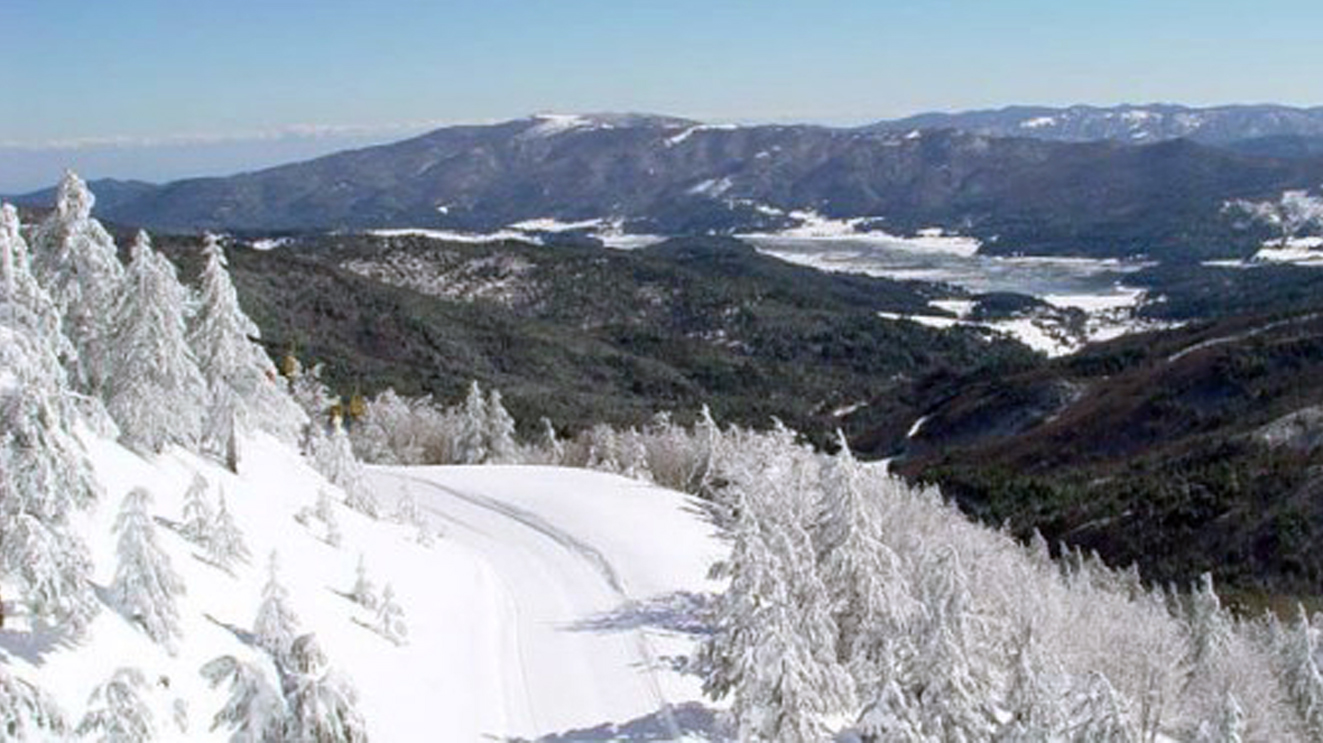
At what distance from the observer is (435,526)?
5488 cm

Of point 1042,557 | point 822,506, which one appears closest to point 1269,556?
point 1042,557

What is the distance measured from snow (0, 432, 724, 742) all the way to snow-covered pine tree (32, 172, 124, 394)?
3.06 metres

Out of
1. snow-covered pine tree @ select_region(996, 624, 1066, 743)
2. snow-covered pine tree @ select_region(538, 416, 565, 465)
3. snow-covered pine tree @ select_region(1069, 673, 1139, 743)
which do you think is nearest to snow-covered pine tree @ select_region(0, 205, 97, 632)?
snow-covered pine tree @ select_region(996, 624, 1066, 743)

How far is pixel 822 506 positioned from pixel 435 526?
24.7m

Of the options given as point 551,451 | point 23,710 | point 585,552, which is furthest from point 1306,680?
point 23,710

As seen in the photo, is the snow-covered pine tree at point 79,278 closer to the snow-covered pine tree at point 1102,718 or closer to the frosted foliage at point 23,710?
the frosted foliage at point 23,710

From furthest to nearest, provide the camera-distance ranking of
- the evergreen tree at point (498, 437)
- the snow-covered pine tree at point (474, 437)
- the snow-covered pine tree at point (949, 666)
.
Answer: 1. the snow-covered pine tree at point (474, 437)
2. the evergreen tree at point (498, 437)
3. the snow-covered pine tree at point (949, 666)

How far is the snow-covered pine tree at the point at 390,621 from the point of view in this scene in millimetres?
33156

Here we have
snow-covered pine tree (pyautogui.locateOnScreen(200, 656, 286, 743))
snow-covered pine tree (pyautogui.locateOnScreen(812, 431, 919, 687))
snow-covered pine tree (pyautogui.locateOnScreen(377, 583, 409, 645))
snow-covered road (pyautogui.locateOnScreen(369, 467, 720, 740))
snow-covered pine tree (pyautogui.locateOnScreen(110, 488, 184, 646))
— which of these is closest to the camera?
snow-covered pine tree (pyautogui.locateOnScreen(200, 656, 286, 743))

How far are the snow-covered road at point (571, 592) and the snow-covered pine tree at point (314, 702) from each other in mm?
14598

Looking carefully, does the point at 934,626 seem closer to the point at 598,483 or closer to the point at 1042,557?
the point at 598,483

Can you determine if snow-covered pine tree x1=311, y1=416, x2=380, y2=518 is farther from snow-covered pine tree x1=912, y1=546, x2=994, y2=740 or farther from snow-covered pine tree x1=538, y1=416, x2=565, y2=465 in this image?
snow-covered pine tree x1=538, y1=416, x2=565, y2=465

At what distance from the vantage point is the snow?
22.7 m

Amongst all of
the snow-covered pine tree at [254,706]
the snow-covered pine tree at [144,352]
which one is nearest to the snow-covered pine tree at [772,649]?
the snow-covered pine tree at [254,706]
